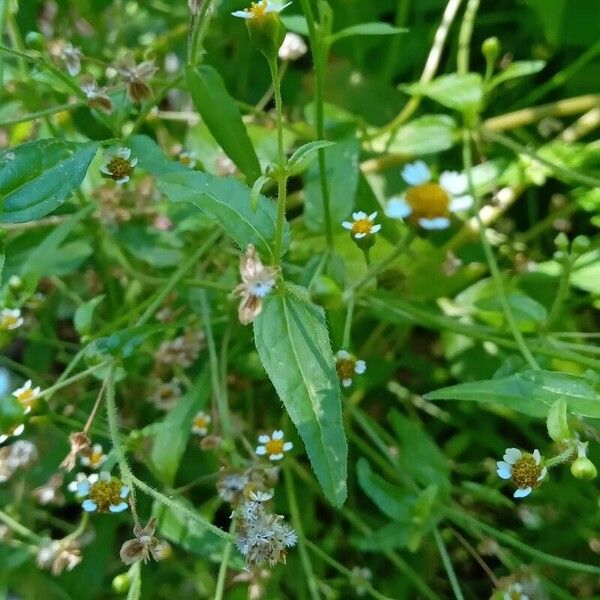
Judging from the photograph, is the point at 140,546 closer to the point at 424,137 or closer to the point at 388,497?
the point at 388,497

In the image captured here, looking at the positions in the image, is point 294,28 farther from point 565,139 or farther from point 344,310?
point 565,139

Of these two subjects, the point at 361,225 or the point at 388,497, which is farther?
the point at 388,497

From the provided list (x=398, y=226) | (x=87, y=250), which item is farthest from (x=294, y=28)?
(x=87, y=250)

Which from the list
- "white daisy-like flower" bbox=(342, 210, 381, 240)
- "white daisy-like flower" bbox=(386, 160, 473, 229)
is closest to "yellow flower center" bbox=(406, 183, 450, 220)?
"white daisy-like flower" bbox=(386, 160, 473, 229)

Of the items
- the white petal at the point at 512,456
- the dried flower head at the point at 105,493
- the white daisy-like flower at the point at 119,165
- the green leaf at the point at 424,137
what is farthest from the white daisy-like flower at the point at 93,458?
the green leaf at the point at 424,137

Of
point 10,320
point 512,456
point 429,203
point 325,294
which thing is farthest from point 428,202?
point 10,320

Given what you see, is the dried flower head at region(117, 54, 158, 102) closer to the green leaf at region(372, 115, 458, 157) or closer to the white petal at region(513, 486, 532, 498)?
the green leaf at region(372, 115, 458, 157)
